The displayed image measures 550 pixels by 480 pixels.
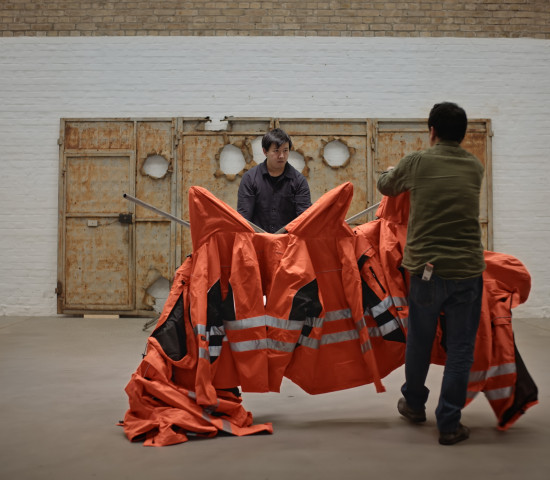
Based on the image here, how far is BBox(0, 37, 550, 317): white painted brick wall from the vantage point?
259 inches

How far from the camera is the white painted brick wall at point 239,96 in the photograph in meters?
6.57

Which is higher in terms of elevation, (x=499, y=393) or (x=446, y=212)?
(x=446, y=212)

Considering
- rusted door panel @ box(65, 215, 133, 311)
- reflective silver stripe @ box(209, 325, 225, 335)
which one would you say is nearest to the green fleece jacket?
reflective silver stripe @ box(209, 325, 225, 335)

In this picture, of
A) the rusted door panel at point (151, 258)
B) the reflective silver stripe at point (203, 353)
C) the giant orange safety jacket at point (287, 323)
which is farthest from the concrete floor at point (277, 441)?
the rusted door panel at point (151, 258)

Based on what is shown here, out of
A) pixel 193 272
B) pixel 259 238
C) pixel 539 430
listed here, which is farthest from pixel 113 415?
pixel 539 430

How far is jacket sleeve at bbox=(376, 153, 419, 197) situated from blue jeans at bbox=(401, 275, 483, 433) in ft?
1.38

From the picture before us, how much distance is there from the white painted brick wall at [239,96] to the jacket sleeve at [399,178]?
423 cm

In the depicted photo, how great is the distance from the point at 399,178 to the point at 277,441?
1291mm

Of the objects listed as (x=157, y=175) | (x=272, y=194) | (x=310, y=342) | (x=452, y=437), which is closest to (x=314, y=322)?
(x=310, y=342)

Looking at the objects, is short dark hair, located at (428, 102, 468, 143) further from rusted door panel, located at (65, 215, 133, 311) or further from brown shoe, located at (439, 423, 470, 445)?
rusted door panel, located at (65, 215, 133, 311)

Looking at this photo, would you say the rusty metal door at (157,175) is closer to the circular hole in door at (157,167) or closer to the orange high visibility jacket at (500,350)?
the circular hole in door at (157,167)

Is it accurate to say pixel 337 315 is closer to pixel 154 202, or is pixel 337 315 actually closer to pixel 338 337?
pixel 338 337

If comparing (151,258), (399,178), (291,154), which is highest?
(291,154)

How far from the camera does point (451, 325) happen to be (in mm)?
2324
